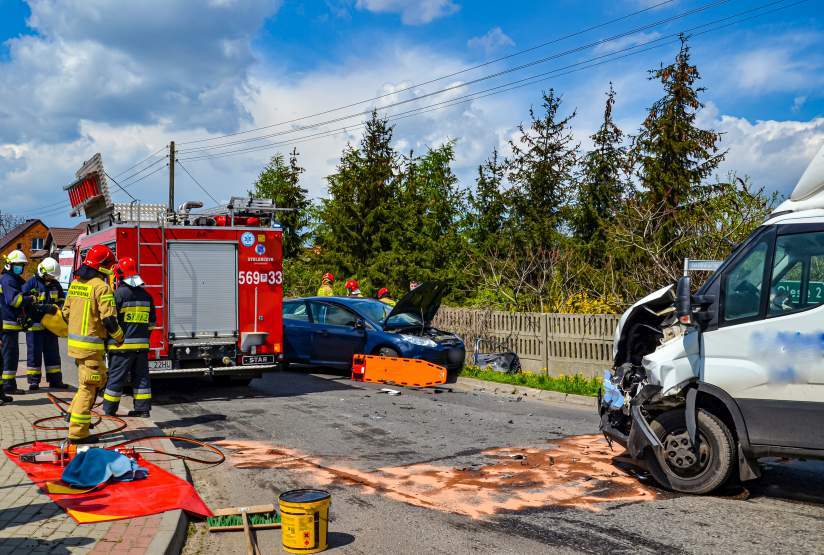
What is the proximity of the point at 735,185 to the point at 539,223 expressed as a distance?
12.3 metres

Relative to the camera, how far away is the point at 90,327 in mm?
7617

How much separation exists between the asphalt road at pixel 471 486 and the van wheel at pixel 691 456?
5.9 inches

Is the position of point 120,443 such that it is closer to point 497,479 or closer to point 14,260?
point 497,479

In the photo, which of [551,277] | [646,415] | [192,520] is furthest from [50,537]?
[551,277]

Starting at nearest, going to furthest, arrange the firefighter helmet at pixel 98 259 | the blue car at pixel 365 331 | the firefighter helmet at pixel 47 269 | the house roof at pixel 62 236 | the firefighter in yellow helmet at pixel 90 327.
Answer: the firefighter in yellow helmet at pixel 90 327
the firefighter helmet at pixel 98 259
the firefighter helmet at pixel 47 269
the blue car at pixel 365 331
the house roof at pixel 62 236

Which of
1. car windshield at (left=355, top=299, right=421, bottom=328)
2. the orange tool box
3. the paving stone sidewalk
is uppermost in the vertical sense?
car windshield at (left=355, top=299, right=421, bottom=328)

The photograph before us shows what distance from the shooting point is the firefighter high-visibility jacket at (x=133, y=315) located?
8636 millimetres

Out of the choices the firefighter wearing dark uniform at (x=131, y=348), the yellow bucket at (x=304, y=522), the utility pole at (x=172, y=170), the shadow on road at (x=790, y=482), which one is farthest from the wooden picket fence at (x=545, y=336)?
the utility pole at (x=172, y=170)

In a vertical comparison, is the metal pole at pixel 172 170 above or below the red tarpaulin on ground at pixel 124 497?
above

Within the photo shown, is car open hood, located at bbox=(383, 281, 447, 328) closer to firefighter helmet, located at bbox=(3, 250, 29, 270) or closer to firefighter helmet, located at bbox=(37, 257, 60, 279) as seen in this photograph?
firefighter helmet, located at bbox=(37, 257, 60, 279)

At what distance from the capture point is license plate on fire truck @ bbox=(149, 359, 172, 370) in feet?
36.2

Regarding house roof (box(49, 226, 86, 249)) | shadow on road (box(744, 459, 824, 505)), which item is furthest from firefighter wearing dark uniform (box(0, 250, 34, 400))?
house roof (box(49, 226, 86, 249))

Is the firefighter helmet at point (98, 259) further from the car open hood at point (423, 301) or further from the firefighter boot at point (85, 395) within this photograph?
the car open hood at point (423, 301)

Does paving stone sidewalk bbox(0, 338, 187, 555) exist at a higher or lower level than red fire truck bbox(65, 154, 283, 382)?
lower
